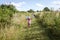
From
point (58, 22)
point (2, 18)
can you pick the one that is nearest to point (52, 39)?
point (58, 22)

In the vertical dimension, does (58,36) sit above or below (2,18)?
below

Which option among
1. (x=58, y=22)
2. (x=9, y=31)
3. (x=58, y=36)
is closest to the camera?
(x=9, y=31)

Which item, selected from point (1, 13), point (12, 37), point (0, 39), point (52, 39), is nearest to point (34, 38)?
point (52, 39)

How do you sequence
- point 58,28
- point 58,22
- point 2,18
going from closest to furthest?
1. point 58,28
2. point 58,22
3. point 2,18

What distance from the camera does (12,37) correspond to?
24.0 feet

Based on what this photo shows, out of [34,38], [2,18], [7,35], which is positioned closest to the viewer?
[7,35]

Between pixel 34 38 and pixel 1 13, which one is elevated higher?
pixel 1 13

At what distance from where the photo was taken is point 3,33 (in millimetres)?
7348

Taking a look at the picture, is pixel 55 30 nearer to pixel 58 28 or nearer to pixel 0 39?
pixel 58 28

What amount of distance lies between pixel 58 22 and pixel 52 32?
34.8 inches

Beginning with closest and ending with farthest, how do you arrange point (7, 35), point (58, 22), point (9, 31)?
1. point (7, 35)
2. point (9, 31)
3. point (58, 22)

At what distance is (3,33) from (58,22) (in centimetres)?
430

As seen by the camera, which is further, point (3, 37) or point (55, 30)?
point (55, 30)

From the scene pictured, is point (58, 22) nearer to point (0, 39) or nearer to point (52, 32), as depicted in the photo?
point (52, 32)
